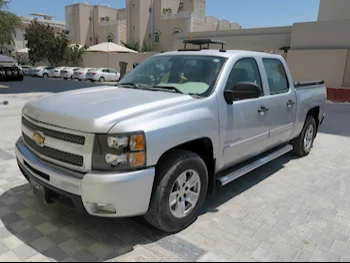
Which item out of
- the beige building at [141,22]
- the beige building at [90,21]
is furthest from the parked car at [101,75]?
the beige building at [90,21]

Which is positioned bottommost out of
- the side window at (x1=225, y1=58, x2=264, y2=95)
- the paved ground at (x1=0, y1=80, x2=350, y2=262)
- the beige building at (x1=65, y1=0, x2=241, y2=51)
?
the paved ground at (x1=0, y1=80, x2=350, y2=262)

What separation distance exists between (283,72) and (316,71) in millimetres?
13946

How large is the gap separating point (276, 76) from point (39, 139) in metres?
3.47

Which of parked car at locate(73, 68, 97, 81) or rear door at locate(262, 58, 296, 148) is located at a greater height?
rear door at locate(262, 58, 296, 148)

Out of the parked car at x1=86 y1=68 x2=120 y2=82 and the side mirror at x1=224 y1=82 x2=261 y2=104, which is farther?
the parked car at x1=86 y1=68 x2=120 y2=82

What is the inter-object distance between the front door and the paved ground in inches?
23.6

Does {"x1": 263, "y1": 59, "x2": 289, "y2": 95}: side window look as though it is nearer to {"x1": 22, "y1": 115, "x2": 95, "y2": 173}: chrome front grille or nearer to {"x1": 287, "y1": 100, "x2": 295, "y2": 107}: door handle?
{"x1": 287, "y1": 100, "x2": 295, "y2": 107}: door handle

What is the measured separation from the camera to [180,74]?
151 inches

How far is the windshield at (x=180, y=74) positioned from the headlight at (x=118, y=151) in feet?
3.59

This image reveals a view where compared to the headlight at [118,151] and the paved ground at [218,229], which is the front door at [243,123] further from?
the headlight at [118,151]

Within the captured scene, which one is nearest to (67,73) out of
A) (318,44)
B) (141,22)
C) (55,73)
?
(55,73)

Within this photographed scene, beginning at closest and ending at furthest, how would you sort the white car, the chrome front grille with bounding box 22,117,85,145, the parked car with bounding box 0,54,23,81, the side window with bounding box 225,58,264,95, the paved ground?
the chrome front grille with bounding box 22,117,85,145, the paved ground, the side window with bounding box 225,58,264,95, the parked car with bounding box 0,54,23,81, the white car

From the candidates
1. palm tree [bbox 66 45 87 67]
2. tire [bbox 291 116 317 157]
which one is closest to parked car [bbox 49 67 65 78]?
palm tree [bbox 66 45 87 67]

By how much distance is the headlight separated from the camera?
2523mm
